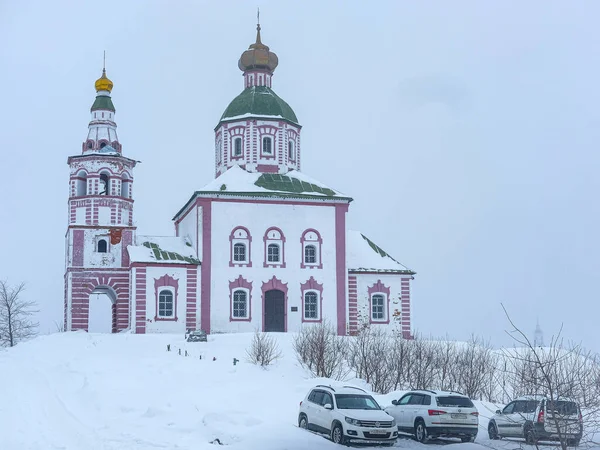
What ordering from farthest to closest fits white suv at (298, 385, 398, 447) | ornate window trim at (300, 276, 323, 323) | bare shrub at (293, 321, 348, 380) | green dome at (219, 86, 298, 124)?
green dome at (219, 86, 298, 124) → ornate window trim at (300, 276, 323, 323) → bare shrub at (293, 321, 348, 380) → white suv at (298, 385, 398, 447)

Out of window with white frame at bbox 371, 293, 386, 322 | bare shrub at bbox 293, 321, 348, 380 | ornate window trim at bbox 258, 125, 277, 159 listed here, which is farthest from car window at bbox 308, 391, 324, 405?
ornate window trim at bbox 258, 125, 277, 159

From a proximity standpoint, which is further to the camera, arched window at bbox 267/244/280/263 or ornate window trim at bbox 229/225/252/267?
arched window at bbox 267/244/280/263

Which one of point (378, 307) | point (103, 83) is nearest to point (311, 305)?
point (378, 307)

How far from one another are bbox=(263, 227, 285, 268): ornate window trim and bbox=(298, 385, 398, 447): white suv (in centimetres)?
2137

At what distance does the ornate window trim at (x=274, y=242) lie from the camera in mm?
43656

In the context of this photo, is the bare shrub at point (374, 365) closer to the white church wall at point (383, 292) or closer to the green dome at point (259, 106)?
the white church wall at point (383, 292)

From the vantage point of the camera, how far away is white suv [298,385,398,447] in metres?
20.1

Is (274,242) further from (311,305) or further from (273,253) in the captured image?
(311,305)

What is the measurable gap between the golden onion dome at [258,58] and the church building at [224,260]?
6.95 m

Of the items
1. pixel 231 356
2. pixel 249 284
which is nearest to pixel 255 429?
pixel 231 356

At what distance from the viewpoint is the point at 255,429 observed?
853 inches

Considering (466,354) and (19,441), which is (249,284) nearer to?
(466,354)

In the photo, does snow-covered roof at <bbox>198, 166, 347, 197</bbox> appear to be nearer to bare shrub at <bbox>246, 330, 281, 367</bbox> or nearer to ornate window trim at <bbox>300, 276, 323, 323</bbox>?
ornate window trim at <bbox>300, 276, 323, 323</bbox>

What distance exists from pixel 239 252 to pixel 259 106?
9062 millimetres
